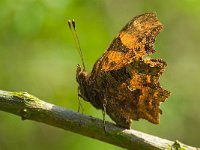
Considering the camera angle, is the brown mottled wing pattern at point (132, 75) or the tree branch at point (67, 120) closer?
the tree branch at point (67, 120)

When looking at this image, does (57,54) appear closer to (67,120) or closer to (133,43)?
(133,43)

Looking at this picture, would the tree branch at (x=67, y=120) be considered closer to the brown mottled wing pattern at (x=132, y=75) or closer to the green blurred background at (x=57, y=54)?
the brown mottled wing pattern at (x=132, y=75)

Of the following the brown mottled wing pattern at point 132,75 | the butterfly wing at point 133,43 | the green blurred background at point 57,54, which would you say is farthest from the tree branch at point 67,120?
the green blurred background at point 57,54

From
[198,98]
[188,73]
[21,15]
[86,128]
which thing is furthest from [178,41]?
[86,128]

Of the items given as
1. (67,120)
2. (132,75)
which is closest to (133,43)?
(132,75)

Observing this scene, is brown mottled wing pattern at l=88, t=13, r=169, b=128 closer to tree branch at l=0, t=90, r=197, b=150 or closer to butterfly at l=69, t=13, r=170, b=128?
butterfly at l=69, t=13, r=170, b=128

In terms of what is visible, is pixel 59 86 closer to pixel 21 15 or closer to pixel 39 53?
pixel 39 53

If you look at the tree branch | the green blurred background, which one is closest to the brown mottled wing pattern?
the tree branch

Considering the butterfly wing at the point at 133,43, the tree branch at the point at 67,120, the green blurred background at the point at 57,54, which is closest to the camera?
the tree branch at the point at 67,120
